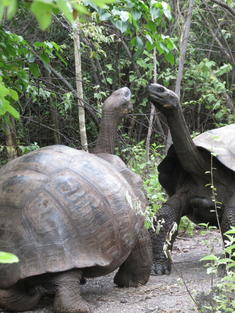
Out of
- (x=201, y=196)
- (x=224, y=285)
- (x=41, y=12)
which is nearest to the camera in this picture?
(x=41, y=12)

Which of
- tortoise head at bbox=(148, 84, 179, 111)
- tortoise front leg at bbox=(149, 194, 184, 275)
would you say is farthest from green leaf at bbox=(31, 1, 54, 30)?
tortoise front leg at bbox=(149, 194, 184, 275)

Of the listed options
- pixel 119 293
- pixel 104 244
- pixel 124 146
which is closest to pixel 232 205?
pixel 119 293

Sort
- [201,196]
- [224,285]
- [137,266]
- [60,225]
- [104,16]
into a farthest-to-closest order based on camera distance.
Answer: [201,196], [137,266], [104,16], [60,225], [224,285]

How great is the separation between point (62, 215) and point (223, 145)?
81.2 inches

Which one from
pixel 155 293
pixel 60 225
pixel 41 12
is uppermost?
pixel 41 12

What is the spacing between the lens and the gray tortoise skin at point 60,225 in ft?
10.3

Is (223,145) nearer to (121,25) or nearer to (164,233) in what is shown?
(164,233)

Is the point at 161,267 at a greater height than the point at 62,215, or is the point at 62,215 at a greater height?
the point at 62,215

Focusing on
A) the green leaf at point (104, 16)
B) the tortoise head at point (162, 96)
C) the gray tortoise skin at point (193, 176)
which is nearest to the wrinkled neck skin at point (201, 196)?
the gray tortoise skin at point (193, 176)

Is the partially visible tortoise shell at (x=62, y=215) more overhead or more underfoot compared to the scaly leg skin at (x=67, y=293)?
more overhead

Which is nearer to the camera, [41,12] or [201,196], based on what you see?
[41,12]

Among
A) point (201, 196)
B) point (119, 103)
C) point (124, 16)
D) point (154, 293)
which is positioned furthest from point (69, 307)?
point (201, 196)

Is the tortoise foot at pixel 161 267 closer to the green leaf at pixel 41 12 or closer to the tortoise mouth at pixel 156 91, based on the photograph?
the tortoise mouth at pixel 156 91

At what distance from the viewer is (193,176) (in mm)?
5117
